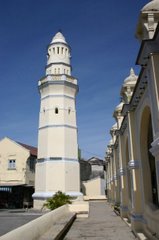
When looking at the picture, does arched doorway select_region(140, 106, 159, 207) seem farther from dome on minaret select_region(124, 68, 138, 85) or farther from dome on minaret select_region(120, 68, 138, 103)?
dome on minaret select_region(124, 68, 138, 85)

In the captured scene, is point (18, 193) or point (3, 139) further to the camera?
point (3, 139)

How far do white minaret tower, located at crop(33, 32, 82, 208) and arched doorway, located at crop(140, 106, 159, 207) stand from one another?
16.3 m

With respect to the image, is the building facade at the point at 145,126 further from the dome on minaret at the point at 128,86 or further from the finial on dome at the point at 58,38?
the finial on dome at the point at 58,38

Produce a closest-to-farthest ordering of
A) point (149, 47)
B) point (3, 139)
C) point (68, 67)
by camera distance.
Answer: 1. point (149, 47)
2. point (68, 67)
3. point (3, 139)

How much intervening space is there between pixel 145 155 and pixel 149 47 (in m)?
4.59

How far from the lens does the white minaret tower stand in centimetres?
2578

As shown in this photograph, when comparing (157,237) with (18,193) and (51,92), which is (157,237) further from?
(18,193)

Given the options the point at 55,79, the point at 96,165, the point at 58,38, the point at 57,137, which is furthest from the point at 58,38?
the point at 96,165

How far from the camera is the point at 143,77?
880cm

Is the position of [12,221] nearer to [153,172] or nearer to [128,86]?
[153,172]

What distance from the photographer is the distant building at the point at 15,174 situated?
30.7 metres

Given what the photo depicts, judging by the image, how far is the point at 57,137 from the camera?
26.7 meters

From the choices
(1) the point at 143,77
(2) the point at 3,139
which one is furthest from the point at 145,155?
(2) the point at 3,139

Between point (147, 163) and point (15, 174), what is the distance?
2445 cm
